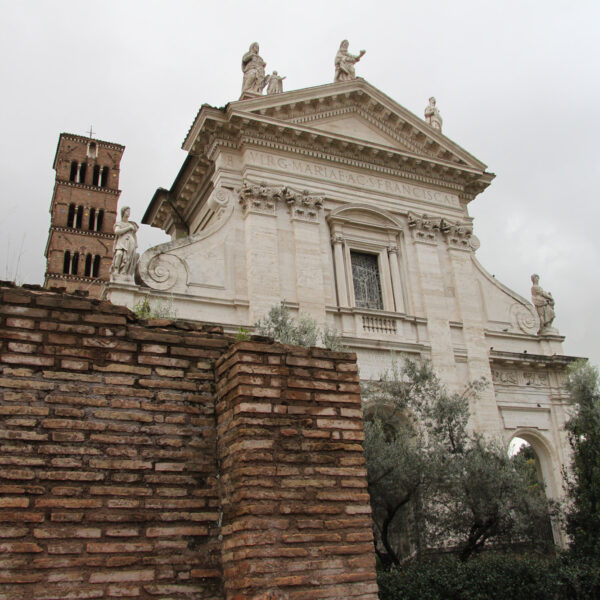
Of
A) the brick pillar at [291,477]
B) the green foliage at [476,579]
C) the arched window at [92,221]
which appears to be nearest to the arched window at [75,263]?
the arched window at [92,221]

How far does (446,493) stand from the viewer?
15320 millimetres

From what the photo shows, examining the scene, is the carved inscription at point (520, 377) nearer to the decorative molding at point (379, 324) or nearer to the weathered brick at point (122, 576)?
the decorative molding at point (379, 324)

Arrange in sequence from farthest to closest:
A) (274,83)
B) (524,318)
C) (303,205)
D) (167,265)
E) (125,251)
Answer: (524,318), (274,83), (303,205), (167,265), (125,251)

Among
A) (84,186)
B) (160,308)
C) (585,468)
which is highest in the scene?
(84,186)

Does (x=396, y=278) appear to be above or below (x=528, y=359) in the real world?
above

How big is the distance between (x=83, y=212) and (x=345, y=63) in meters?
28.2

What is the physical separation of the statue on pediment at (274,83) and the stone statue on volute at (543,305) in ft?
36.1

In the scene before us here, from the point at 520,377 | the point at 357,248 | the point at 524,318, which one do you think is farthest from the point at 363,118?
the point at 520,377

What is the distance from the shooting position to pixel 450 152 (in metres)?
24.3

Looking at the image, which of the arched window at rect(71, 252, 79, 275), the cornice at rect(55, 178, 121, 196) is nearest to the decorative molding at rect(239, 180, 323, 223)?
the arched window at rect(71, 252, 79, 275)

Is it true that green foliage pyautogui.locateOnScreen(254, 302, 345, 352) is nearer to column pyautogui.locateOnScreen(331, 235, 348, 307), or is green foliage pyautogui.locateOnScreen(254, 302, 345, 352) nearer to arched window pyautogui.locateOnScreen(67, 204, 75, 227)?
column pyautogui.locateOnScreen(331, 235, 348, 307)

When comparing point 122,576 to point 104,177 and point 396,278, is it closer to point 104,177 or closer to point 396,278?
point 396,278

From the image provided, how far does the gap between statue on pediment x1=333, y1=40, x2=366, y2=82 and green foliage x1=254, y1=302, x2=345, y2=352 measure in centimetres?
976

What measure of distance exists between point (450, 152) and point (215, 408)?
20380 millimetres
